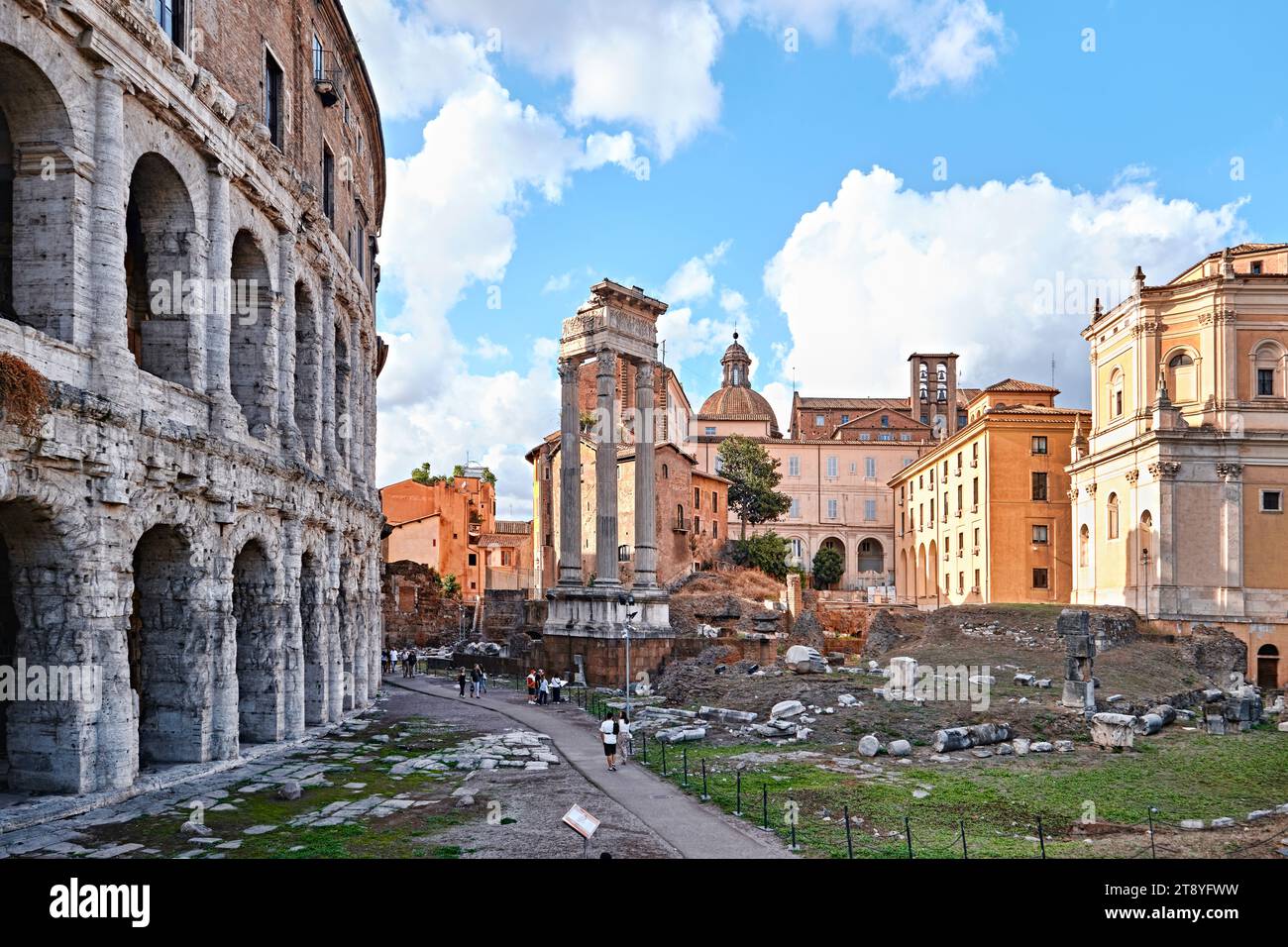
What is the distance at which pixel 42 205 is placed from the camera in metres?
15.7

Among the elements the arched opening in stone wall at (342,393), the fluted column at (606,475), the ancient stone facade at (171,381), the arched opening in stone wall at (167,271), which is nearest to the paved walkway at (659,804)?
the ancient stone facade at (171,381)

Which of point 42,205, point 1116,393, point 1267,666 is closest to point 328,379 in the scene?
point 42,205

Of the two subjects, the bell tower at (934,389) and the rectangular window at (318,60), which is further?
the bell tower at (934,389)

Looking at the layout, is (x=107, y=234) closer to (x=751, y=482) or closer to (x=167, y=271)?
(x=167, y=271)

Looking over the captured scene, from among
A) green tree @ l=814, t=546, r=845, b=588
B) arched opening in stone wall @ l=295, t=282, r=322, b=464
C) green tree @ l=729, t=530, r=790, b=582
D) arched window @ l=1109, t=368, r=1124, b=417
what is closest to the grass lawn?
arched opening in stone wall @ l=295, t=282, r=322, b=464

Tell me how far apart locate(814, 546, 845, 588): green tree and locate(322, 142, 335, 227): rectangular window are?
59.4 m

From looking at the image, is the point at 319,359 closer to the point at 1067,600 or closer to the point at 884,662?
the point at 884,662

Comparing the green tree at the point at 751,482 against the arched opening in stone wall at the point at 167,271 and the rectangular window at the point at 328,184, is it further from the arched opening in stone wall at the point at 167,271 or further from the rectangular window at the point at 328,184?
the arched opening in stone wall at the point at 167,271

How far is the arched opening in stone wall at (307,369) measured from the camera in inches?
1062

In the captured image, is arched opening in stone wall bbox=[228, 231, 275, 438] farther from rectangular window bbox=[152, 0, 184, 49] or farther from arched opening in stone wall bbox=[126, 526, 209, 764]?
arched opening in stone wall bbox=[126, 526, 209, 764]

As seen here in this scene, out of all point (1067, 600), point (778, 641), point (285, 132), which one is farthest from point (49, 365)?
point (1067, 600)

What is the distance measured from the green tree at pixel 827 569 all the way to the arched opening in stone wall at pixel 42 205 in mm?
71663

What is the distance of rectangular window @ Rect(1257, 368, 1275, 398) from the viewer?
43.0 metres
